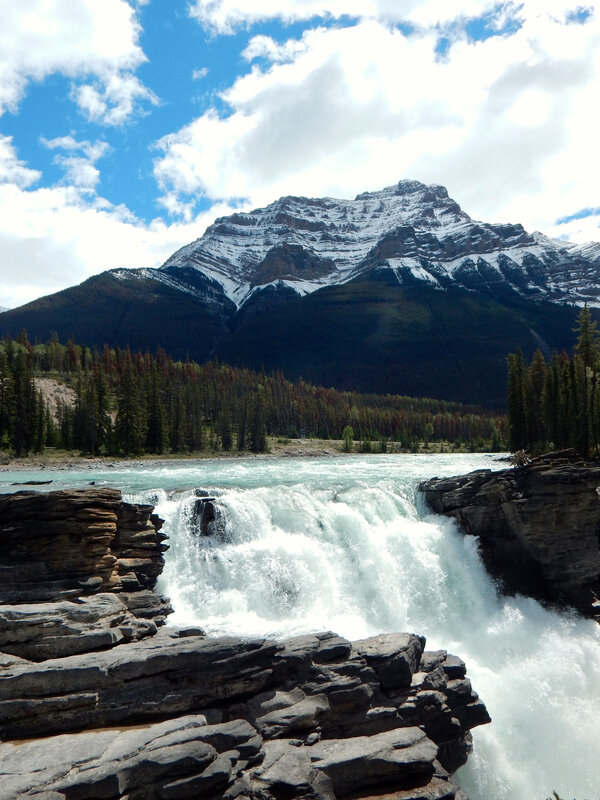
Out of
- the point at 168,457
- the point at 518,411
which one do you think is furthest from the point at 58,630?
the point at 168,457

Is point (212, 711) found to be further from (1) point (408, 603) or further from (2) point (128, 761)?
(1) point (408, 603)

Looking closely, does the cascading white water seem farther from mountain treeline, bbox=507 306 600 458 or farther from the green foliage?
the green foliage

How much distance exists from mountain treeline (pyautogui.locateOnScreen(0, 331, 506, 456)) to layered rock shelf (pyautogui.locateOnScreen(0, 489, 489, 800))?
79886 mm

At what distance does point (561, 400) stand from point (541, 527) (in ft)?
140

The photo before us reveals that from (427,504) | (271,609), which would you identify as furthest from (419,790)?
(427,504)

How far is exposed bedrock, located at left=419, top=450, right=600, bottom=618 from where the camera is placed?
33.1 meters

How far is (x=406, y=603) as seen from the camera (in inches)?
1152

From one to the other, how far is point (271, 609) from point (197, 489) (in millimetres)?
10253

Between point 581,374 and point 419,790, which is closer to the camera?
point 419,790

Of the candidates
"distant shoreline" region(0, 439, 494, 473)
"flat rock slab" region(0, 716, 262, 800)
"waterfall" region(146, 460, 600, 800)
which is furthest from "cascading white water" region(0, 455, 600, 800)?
"distant shoreline" region(0, 439, 494, 473)

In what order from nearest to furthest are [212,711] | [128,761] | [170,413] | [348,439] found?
[128,761], [212,711], [170,413], [348,439]

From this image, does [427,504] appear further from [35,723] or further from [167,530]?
[35,723]

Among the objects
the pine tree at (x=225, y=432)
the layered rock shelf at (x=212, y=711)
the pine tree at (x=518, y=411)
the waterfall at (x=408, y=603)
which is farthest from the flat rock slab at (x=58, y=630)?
the pine tree at (x=225, y=432)

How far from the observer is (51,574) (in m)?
22.4
